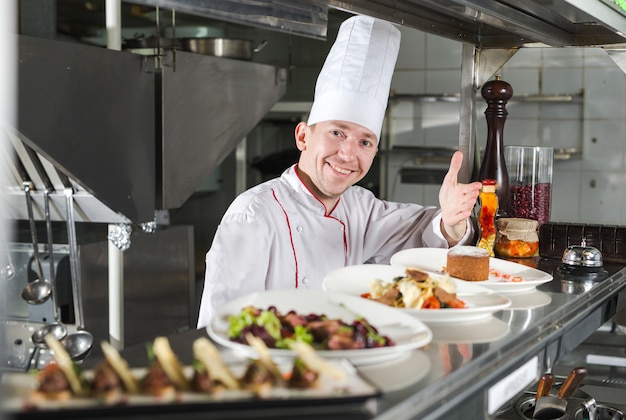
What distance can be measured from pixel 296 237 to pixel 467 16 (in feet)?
2.17

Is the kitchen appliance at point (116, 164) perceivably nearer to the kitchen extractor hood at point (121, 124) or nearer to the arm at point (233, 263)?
the kitchen extractor hood at point (121, 124)

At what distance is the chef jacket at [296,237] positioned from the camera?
5.98ft

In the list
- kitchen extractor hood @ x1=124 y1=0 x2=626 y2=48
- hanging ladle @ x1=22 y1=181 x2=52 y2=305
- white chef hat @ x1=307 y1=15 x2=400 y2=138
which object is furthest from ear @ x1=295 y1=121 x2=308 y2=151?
hanging ladle @ x1=22 y1=181 x2=52 y2=305

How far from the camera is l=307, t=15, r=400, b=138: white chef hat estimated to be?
1.89 m

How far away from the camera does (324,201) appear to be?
205 centimetres

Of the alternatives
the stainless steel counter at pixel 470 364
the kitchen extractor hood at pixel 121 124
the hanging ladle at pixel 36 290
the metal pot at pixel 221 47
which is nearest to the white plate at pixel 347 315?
the stainless steel counter at pixel 470 364

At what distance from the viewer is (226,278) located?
180 centimetres

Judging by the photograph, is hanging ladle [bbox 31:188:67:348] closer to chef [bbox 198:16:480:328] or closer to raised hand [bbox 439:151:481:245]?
chef [bbox 198:16:480:328]

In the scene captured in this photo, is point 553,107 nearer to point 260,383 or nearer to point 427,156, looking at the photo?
point 427,156

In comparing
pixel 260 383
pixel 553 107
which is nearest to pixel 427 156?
pixel 553 107

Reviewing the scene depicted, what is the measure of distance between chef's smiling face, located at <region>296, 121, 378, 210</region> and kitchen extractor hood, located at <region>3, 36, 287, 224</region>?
2.66 feet

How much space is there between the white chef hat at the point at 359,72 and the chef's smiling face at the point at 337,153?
0.11 ft

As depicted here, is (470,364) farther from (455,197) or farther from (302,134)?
(302,134)

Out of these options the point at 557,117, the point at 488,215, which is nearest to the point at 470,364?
the point at 488,215
